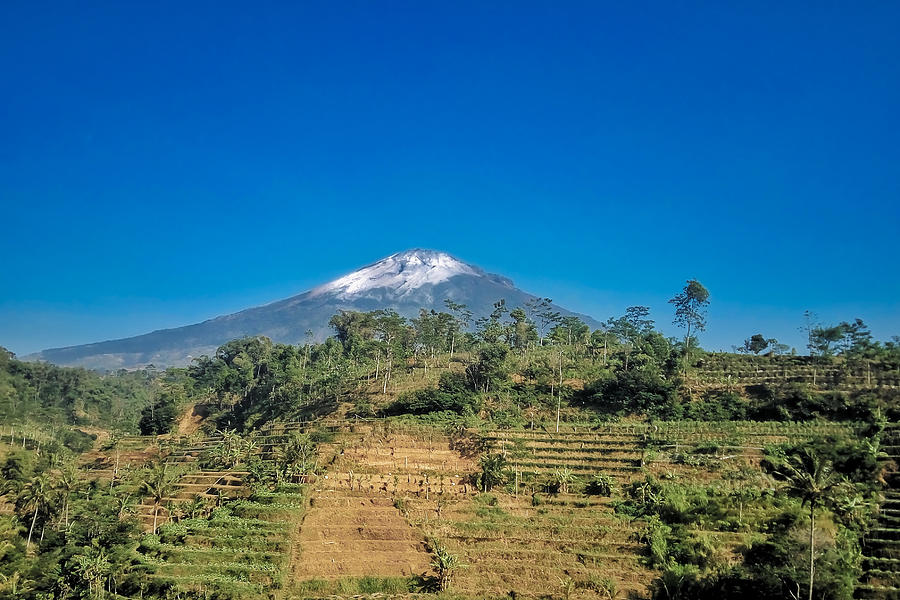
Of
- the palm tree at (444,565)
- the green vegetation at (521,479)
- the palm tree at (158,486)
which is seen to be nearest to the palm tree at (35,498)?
the green vegetation at (521,479)

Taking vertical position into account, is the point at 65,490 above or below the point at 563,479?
below

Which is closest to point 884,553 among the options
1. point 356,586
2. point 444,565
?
point 444,565

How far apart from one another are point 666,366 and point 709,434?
1133 cm

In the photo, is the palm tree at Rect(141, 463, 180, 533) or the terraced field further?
the palm tree at Rect(141, 463, 180, 533)

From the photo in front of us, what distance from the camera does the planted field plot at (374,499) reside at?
29094 millimetres

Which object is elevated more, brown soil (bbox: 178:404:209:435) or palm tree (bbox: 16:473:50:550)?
brown soil (bbox: 178:404:209:435)

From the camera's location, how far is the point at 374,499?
3419cm

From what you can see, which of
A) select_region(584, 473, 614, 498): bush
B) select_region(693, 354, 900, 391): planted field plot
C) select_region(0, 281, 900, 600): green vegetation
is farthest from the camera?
select_region(693, 354, 900, 391): planted field plot

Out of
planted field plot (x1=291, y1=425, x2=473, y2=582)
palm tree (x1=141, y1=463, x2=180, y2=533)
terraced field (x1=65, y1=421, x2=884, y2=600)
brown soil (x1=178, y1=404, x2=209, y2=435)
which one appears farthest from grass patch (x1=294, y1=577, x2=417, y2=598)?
brown soil (x1=178, y1=404, x2=209, y2=435)

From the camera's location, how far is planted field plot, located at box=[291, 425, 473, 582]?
29094mm

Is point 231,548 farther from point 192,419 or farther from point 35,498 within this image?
point 192,419

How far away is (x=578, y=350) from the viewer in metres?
65.6

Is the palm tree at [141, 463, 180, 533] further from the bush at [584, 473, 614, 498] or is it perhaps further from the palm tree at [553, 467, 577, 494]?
the bush at [584, 473, 614, 498]

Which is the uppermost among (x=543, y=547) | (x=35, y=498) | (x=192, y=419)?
(x=192, y=419)
